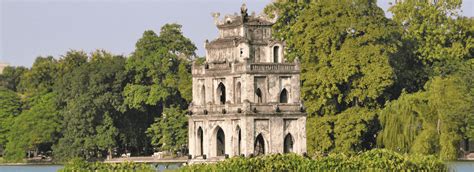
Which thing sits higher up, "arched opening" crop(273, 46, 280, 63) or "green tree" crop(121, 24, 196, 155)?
"green tree" crop(121, 24, 196, 155)

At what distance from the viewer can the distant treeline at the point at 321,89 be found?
2987 inches

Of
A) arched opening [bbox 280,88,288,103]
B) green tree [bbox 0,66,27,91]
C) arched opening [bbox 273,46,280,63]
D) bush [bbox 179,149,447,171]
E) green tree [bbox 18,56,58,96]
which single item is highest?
green tree [bbox 0,66,27,91]

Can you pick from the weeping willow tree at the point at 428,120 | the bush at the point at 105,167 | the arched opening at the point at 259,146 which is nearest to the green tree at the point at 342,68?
the weeping willow tree at the point at 428,120

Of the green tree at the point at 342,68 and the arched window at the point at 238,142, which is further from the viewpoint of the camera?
the green tree at the point at 342,68

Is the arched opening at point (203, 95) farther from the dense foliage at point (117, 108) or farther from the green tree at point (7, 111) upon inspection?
the green tree at point (7, 111)

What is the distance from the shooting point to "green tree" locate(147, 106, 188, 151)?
87.6 metres

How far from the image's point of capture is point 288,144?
62688 mm

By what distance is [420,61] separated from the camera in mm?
85625

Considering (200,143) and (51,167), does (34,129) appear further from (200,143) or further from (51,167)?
(200,143)

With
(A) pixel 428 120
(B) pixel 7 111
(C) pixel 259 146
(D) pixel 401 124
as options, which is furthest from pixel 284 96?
(B) pixel 7 111

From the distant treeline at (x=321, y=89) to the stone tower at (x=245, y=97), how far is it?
Result: 5.34 metres

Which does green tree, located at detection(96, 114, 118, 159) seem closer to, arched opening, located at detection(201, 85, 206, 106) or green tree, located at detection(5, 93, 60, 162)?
green tree, located at detection(5, 93, 60, 162)

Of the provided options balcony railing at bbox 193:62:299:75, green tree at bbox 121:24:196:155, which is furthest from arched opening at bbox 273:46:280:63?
green tree at bbox 121:24:196:155

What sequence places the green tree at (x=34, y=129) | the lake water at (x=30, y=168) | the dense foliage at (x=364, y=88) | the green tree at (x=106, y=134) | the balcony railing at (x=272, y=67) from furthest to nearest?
1. the green tree at (x=34, y=129)
2. the green tree at (x=106, y=134)
3. the lake water at (x=30, y=168)
4. the dense foliage at (x=364, y=88)
5. the balcony railing at (x=272, y=67)
